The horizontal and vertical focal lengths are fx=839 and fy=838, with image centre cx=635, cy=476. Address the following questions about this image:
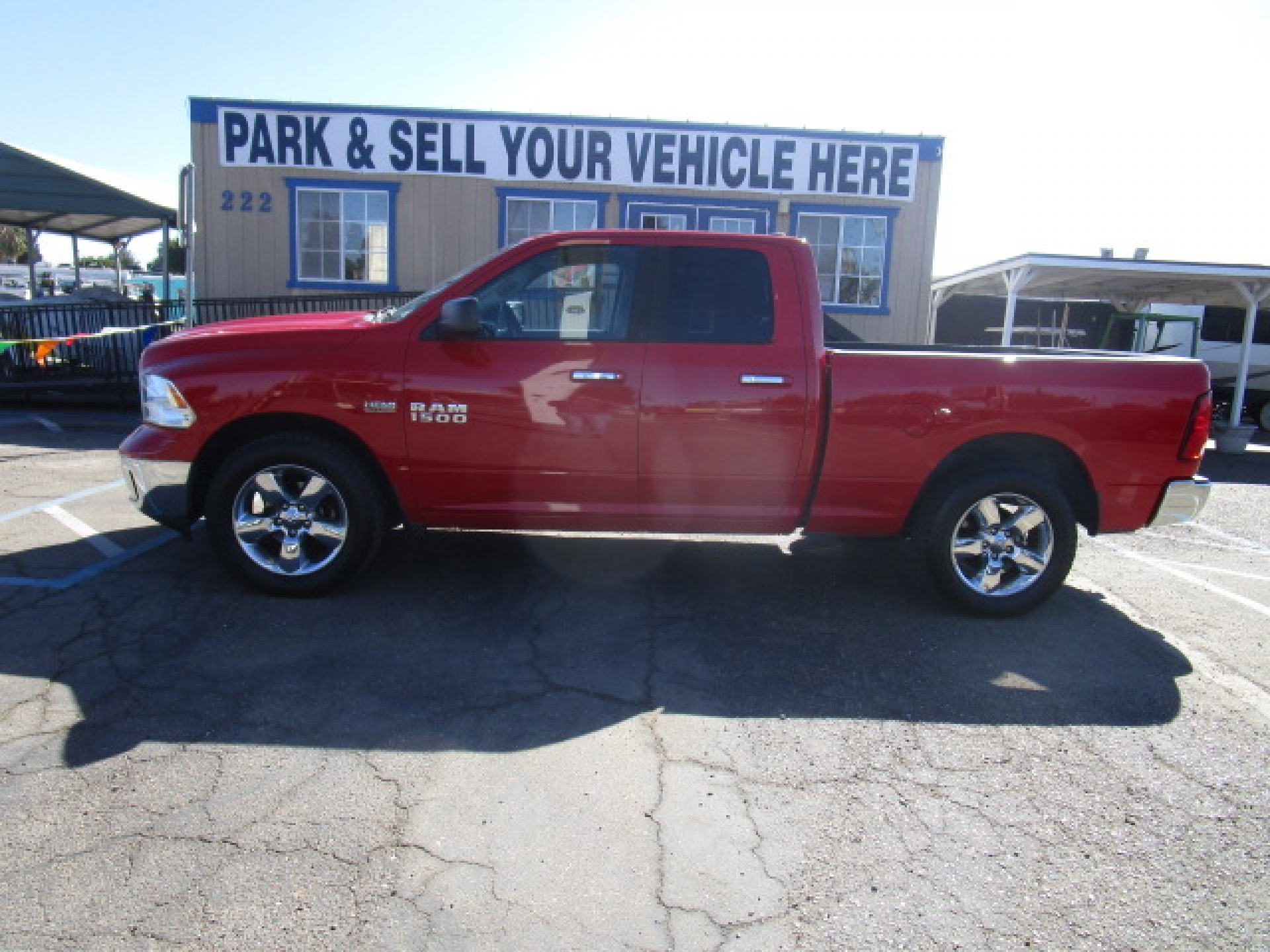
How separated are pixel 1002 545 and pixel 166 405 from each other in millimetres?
4471

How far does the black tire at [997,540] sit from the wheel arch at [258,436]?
287cm

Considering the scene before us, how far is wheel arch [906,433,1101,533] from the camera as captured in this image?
14.7ft

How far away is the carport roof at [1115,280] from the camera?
13.4m

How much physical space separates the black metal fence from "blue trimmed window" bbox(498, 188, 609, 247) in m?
2.34

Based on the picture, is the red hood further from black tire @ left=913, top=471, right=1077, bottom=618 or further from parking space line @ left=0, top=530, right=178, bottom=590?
black tire @ left=913, top=471, right=1077, bottom=618

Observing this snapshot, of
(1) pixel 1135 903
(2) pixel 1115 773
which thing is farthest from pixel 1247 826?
(1) pixel 1135 903

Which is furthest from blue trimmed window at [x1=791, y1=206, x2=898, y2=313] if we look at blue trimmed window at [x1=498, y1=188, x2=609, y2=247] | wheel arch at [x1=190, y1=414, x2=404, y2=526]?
wheel arch at [x1=190, y1=414, x2=404, y2=526]

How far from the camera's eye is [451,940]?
2125mm

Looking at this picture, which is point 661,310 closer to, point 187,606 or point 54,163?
point 187,606

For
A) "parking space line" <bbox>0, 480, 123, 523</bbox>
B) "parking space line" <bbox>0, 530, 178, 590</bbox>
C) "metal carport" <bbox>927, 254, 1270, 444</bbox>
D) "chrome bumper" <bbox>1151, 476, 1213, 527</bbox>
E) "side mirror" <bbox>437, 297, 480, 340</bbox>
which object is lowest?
"parking space line" <bbox>0, 530, 178, 590</bbox>

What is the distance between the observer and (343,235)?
547 inches

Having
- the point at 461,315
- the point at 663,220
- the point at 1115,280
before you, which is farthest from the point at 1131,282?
the point at 461,315

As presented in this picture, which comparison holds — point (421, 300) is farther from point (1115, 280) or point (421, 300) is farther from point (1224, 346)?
point (1224, 346)

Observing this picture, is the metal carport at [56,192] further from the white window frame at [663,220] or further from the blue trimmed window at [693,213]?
the white window frame at [663,220]
